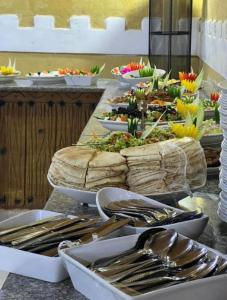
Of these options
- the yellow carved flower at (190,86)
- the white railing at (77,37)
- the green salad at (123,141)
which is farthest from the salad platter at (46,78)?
the green salad at (123,141)

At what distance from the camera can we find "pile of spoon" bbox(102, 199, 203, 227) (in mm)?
1349

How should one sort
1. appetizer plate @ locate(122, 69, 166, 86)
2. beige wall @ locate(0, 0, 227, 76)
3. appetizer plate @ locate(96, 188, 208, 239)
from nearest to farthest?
appetizer plate @ locate(96, 188, 208, 239), appetizer plate @ locate(122, 69, 166, 86), beige wall @ locate(0, 0, 227, 76)

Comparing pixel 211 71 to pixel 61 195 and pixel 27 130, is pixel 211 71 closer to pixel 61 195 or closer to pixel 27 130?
pixel 27 130

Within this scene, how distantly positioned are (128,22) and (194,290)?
5.14m

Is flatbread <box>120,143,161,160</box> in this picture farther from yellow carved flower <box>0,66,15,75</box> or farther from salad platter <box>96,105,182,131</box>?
yellow carved flower <box>0,66,15,75</box>

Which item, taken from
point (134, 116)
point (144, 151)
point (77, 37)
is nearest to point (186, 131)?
point (144, 151)

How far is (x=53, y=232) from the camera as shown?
4.15ft

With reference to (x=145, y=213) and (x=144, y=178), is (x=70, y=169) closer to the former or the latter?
(x=144, y=178)

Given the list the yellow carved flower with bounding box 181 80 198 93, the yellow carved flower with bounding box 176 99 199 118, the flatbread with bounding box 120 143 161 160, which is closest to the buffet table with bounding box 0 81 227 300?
the flatbread with bounding box 120 143 161 160

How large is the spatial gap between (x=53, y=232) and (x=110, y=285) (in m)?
0.28

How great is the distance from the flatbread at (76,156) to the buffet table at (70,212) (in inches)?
4.2

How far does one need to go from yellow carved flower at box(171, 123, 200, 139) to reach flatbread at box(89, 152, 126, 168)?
1.21ft

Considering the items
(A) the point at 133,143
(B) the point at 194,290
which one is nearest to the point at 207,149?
(A) the point at 133,143

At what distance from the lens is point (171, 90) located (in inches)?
126
